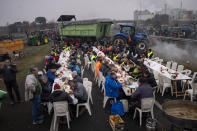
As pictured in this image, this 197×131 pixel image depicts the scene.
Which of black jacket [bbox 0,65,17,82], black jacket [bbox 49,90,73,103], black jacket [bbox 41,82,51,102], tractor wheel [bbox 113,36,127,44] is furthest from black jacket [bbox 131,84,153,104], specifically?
tractor wheel [bbox 113,36,127,44]

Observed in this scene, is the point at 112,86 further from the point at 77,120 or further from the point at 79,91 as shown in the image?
the point at 77,120

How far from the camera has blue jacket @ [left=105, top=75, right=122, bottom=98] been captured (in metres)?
5.31

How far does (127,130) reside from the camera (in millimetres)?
4656

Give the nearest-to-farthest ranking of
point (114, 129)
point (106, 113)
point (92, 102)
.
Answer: point (114, 129), point (106, 113), point (92, 102)

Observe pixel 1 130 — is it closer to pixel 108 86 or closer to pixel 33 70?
pixel 33 70

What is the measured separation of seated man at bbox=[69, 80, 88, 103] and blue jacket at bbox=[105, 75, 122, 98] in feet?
2.77

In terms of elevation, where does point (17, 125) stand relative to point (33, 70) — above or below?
below

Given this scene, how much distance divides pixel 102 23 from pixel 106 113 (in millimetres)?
14776

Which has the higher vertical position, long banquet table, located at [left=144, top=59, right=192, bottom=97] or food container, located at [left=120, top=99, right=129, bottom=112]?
long banquet table, located at [left=144, top=59, right=192, bottom=97]

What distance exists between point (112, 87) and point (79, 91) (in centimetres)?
116

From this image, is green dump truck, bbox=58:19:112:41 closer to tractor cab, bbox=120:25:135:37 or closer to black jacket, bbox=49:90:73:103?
tractor cab, bbox=120:25:135:37

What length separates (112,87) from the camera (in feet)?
17.7

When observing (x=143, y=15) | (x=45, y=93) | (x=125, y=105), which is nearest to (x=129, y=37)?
(x=125, y=105)

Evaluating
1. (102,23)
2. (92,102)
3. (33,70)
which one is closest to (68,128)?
(92,102)
